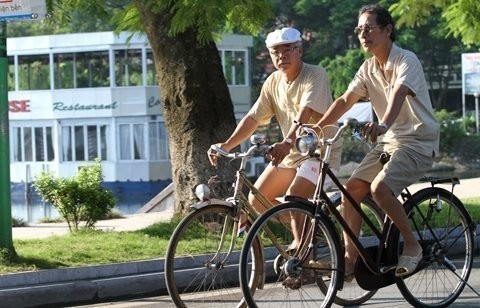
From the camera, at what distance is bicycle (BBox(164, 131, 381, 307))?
21.5ft

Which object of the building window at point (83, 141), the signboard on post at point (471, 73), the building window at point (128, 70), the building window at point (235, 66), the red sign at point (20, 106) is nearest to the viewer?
the building window at point (128, 70)

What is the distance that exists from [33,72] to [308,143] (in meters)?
41.4

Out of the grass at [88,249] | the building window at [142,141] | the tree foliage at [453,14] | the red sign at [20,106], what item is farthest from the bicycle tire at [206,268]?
the red sign at [20,106]

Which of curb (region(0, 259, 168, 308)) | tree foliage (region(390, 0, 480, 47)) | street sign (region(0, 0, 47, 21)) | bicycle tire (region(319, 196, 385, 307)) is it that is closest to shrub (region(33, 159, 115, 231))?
curb (region(0, 259, 168, 308))

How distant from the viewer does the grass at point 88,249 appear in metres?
9.37

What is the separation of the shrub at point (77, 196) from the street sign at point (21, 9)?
3.52m

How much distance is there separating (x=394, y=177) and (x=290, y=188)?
2.26 feet

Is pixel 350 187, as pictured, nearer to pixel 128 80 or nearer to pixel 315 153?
pixel 315 153

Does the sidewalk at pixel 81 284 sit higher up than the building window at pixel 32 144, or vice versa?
the sidewalk at pixel 81 284

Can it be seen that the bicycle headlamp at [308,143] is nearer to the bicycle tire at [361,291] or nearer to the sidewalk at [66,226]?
the bicycle tire at [361,291]

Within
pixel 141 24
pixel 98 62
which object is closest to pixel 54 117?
pixel 98 62

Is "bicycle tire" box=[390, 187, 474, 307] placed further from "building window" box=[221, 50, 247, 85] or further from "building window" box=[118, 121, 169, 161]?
"building window" box=[221, 50, 247, 85]

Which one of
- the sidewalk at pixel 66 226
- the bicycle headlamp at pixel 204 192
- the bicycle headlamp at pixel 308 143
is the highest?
the bicycle headlamp at pixel 308 143

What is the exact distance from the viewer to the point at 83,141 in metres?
45.6
